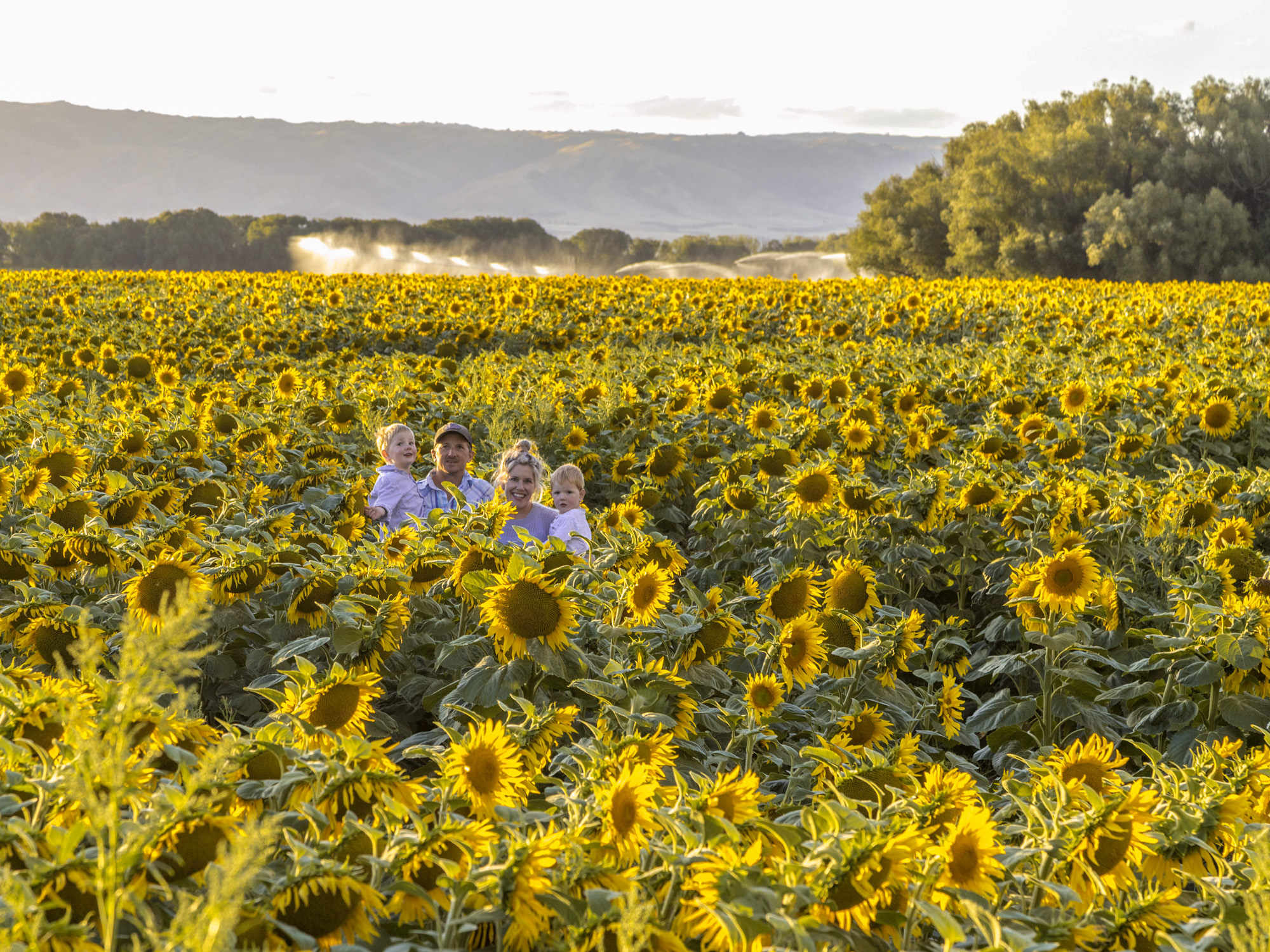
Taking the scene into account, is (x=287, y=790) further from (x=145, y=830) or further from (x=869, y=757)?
(x=869, y=757)

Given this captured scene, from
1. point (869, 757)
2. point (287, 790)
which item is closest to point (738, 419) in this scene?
point (869, 757)

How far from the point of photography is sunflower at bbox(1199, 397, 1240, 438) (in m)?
7.02

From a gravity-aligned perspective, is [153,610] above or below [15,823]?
below

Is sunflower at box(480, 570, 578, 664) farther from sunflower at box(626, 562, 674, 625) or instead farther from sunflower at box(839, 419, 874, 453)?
sunflower at box(839, 419, 874, 453)

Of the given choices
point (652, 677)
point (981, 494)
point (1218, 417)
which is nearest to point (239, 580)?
point (652, 677)

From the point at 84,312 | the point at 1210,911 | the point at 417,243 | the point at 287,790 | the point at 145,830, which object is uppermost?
the point at 417,243

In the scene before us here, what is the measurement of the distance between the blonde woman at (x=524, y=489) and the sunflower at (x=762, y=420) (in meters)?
1.97

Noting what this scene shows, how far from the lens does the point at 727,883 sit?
1.31 m

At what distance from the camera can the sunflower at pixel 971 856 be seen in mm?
1514

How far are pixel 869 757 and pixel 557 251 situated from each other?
76.2 m

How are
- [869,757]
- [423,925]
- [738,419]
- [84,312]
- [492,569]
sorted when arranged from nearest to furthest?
[423,925], [869,757], [492,569], [738,419], [84,312]

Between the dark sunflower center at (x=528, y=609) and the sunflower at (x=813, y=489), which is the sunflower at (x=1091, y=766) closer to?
the dark sunflower center at (x=528, y=609)

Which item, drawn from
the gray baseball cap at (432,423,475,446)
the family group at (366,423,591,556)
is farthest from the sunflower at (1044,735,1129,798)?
the gray baseball cap at (432,423,475,446)

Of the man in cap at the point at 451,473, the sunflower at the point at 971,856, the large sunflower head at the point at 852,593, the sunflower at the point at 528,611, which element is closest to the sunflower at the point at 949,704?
the large sunflower head at the point at 852,593
